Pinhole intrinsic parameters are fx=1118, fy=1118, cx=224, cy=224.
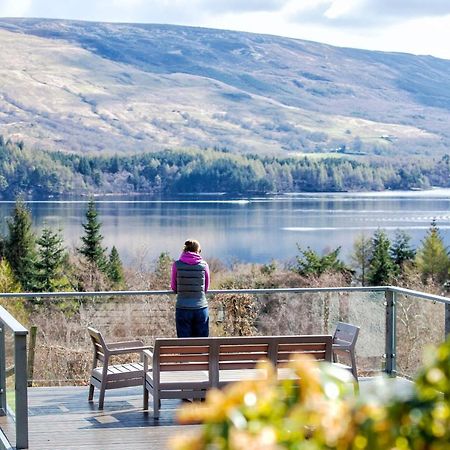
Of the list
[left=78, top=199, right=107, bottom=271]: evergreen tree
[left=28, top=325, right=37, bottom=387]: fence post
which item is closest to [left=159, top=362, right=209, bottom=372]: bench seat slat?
[left=28, top=325, right=37, bottom=387]: fence post

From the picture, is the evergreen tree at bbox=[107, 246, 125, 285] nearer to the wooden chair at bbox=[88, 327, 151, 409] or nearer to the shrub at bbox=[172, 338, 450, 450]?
the wooden chair at bbox=[88, 327, 151, 409]

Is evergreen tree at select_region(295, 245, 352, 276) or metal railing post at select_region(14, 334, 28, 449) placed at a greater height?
metal railing post at select_region(14, 334, 28, 449)

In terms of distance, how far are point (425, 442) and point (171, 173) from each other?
578ft

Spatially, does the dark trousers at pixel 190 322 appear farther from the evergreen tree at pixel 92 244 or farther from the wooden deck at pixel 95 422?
the evergreen tree at pixel 92 244

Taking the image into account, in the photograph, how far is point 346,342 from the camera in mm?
9930

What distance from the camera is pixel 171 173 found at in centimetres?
17775

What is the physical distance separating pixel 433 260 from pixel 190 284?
68.1m

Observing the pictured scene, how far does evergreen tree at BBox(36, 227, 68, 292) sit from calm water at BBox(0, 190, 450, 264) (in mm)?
14789

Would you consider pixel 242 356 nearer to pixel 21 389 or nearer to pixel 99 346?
pixel 99 346

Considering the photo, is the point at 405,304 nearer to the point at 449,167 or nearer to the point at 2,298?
the point at 2,298

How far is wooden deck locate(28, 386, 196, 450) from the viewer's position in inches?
320

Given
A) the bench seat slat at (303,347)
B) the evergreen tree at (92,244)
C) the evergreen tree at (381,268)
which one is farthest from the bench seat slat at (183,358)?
the evergreen tree at (92,244)

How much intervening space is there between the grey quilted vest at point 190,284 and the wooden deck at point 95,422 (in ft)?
2.90

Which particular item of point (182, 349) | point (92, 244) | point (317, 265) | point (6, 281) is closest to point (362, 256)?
point (317, 265)
